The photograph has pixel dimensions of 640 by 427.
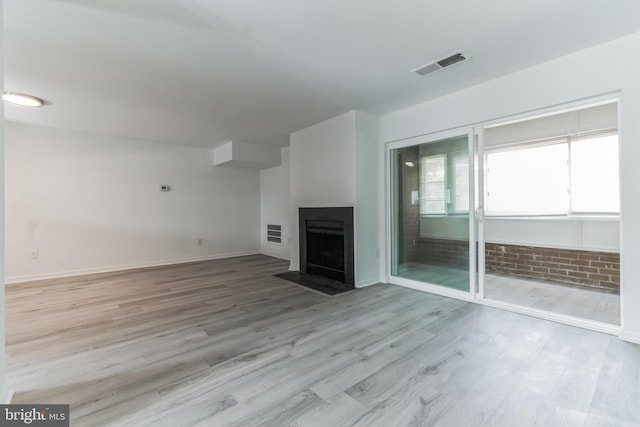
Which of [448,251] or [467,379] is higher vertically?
[448,251]

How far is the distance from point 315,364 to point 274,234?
4.61 meters

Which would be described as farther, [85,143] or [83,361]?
[85,143]

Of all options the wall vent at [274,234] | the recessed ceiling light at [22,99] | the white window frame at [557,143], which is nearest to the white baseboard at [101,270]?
the wall vent at [274,234]

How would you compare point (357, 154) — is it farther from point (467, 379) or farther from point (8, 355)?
point (8, 355)

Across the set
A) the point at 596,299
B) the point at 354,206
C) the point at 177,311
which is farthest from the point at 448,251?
the point at 177,311

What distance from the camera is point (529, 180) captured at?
443cm

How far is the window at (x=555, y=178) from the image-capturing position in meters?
3.69

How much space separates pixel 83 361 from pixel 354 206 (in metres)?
3.01

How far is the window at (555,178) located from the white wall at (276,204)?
12.8 feet

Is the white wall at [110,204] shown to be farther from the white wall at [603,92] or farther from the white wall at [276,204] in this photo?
the white wall at [603,92]

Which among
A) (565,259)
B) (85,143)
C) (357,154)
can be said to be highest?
(85,143)

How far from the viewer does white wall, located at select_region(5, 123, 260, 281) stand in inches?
165

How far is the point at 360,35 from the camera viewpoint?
2.12 meters

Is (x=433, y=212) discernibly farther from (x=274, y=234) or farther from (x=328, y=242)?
(x=274, y=234)
